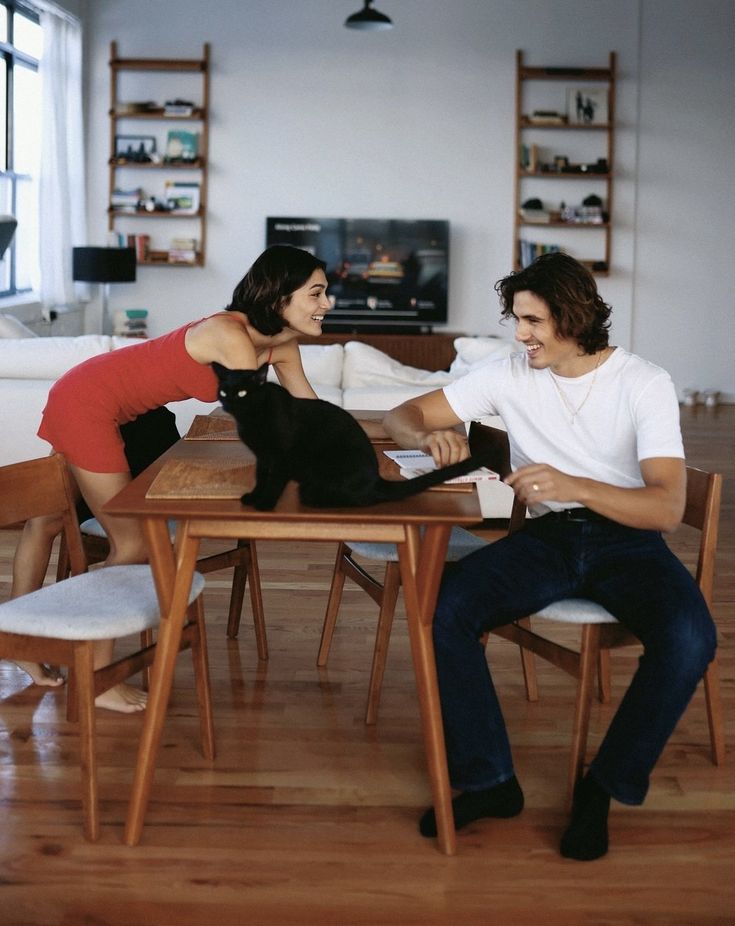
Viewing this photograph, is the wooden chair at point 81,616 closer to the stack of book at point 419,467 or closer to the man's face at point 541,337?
the stack of book at point 419,467

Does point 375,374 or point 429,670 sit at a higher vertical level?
point 375,374

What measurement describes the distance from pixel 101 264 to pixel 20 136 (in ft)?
3.82

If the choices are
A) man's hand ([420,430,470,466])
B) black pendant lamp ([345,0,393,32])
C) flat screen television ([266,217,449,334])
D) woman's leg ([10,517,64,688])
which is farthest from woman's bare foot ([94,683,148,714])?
flat screen television ([266,217,449,334])

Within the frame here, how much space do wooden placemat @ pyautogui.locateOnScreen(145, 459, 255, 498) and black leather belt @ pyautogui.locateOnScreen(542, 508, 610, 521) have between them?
65 centimetres

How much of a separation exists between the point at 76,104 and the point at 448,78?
284 centimetres

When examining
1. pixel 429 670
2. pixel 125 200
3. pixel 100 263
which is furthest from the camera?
pixel 125 200

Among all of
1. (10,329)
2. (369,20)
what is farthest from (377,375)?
(369,20)

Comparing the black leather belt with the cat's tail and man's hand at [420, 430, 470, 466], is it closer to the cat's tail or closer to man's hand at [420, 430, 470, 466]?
man's hand at [420, 430, 470, 466]

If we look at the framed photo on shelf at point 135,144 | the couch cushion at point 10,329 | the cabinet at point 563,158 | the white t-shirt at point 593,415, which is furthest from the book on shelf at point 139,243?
the white t-shirt at point 593,415

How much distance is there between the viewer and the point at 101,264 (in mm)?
7355

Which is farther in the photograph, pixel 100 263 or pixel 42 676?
pixel 100 263

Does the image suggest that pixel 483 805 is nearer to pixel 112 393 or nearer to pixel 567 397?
pixel 567 397

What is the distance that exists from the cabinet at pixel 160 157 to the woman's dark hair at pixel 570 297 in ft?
21.3

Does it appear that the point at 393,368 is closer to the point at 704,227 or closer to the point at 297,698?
the point at 297,698
